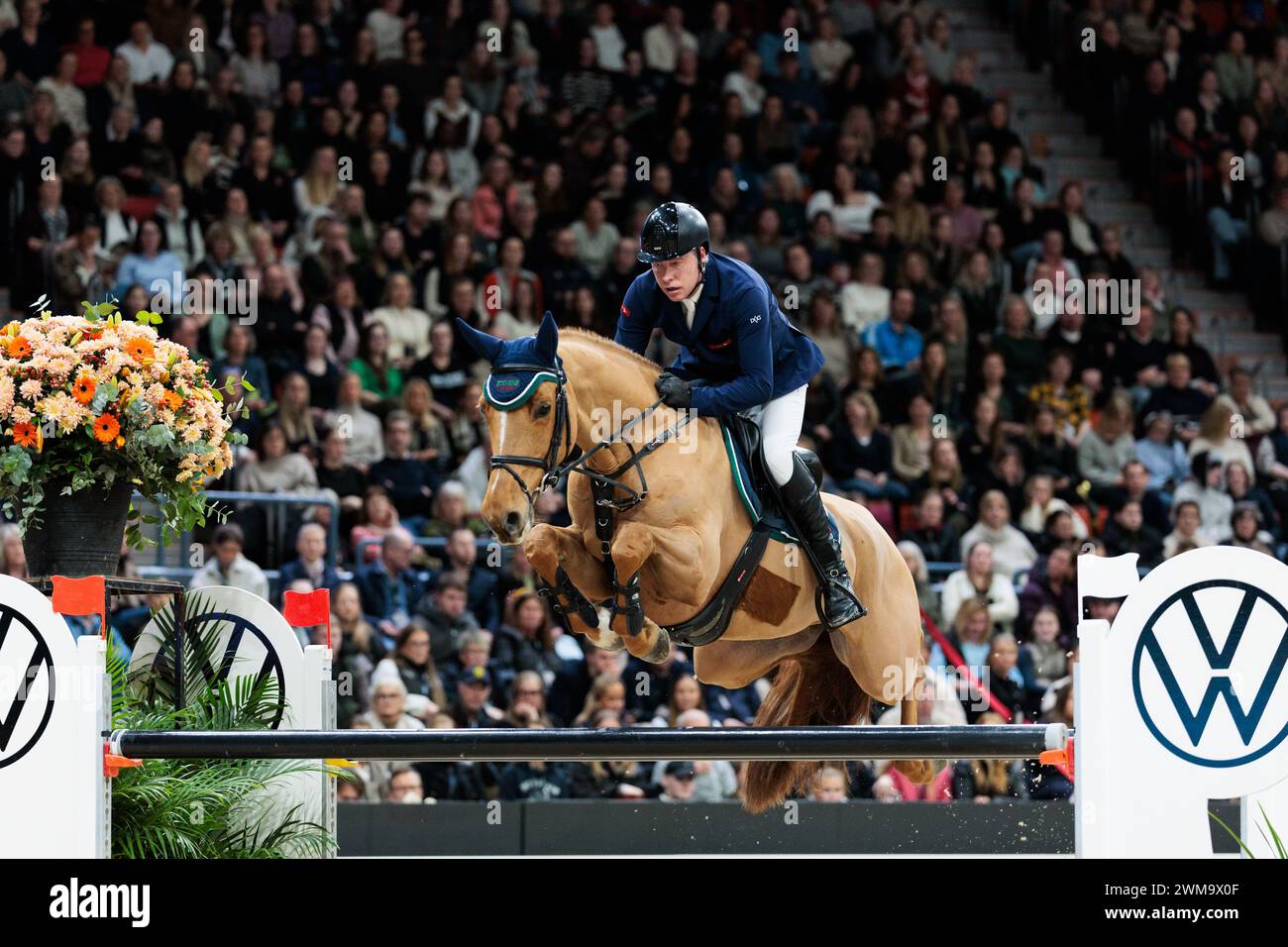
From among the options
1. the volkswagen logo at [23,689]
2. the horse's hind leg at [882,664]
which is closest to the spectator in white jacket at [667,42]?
the horse's hind leg at [882,664]

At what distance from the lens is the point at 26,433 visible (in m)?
6.02

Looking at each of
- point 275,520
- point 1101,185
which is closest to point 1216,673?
point 275,520

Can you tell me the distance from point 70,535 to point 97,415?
0.41 meters

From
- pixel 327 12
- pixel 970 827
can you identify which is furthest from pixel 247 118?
pixel 970 827

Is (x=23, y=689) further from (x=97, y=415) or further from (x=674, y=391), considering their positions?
(x=674, y=391)

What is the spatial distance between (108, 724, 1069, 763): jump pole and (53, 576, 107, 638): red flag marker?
745mm

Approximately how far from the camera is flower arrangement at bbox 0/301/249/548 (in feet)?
19.8

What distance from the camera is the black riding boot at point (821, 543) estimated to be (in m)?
6.47

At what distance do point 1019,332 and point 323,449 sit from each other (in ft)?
16.4

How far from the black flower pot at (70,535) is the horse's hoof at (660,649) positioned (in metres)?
1.85

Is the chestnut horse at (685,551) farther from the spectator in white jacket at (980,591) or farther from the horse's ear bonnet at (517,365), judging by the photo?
the spectator in white jacket at (980,591)

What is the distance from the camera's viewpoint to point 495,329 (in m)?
11.4
